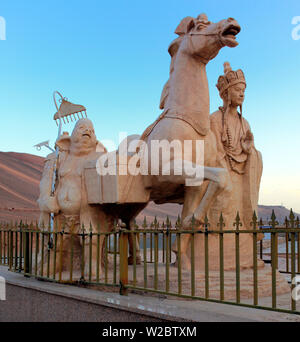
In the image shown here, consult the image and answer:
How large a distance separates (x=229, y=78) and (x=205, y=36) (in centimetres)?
102

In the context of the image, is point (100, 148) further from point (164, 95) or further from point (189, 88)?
point (189, 88)

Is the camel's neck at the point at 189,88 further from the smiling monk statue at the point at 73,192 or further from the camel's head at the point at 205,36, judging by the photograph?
the smiling monk statue at the point at 73,192

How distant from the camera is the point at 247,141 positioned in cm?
612

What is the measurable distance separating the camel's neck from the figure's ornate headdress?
0.67 meters

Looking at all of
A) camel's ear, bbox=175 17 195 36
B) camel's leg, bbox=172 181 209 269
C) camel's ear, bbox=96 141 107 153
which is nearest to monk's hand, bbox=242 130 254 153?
camel's leg, bbox=172 181 209 269

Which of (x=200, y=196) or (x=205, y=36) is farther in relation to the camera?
(x=200, y=196)

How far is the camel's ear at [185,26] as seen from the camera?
5.45 metres

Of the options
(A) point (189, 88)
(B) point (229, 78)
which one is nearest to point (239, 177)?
(B) point (229, 78)

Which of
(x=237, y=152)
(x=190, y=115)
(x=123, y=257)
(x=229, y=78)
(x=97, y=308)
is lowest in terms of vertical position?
(x=97, y=308)

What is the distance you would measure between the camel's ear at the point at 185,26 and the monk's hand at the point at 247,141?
180cm

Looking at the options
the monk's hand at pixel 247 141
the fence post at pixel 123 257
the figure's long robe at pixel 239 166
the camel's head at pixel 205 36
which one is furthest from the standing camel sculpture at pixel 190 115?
the fence post at pixel 123 257
